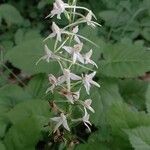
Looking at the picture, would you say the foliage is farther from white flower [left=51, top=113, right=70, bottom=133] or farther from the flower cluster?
the flower cluster

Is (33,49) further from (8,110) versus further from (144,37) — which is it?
(144,37)

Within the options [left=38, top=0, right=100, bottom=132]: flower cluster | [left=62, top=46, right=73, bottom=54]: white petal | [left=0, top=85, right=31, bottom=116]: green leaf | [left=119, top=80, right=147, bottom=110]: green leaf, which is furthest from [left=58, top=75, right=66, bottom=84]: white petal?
[left=119, top=80, right=147, bottom=110]: green leaf

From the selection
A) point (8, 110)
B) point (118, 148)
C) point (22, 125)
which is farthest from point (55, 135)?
point (8, 110)

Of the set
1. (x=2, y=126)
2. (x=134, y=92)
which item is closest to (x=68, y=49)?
(x=2, y=126)

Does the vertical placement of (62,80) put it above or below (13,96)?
above

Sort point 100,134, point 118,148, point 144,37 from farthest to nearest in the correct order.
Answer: point 144,37, point 100,134, point 118,148

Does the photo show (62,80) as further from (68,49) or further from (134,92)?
(134,92)
